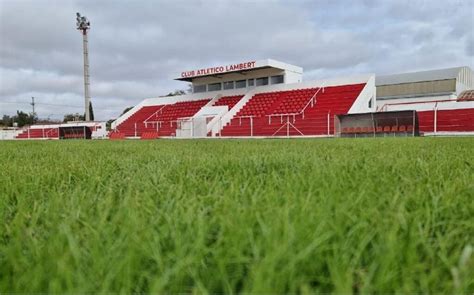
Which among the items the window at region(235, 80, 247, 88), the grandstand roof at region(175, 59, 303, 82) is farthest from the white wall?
the window at region(235, 80, 247, 88)

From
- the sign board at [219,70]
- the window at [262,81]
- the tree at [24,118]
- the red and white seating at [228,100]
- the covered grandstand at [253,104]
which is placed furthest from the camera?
the tree at [24,118]

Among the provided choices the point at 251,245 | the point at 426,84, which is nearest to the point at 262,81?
the point at 426,84

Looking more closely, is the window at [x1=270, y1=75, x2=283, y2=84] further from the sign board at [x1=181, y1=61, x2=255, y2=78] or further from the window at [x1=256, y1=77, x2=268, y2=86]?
the sign board at [x1=181, y1=61, x2=255, y2=78]

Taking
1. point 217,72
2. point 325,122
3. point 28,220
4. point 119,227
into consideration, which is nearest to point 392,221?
point 119,227

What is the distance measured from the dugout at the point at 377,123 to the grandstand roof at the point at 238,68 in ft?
30.8

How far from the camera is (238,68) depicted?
26.2 m

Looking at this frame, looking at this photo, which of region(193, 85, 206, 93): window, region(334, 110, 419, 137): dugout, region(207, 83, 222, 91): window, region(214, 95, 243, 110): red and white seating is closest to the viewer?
region(334, 110, 419, 137): dugout

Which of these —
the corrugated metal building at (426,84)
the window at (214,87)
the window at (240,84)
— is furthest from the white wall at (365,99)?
the corrugated metal building at (426,84)

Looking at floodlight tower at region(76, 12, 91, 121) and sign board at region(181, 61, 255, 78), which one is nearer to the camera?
sign board at region(181, 61, 255, 78)

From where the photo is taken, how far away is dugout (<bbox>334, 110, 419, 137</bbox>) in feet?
53.1

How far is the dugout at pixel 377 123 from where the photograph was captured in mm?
16188

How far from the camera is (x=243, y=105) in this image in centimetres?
2516

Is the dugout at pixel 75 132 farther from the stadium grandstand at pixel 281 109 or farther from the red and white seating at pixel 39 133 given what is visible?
the red and white seating at pixel 39 133

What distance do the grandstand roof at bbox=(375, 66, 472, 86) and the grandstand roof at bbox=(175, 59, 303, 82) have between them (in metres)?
16.3
